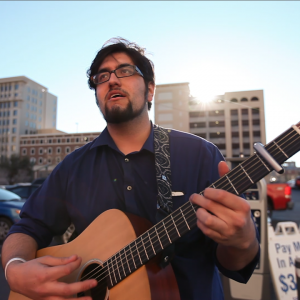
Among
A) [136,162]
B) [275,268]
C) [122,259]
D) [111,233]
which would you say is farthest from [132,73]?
[275,268]

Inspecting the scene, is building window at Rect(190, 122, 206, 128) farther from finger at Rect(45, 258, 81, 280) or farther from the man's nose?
finger at Rect(45, 258, 81, 280)

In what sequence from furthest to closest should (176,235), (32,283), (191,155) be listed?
(191,155), (32,283), (176,235)

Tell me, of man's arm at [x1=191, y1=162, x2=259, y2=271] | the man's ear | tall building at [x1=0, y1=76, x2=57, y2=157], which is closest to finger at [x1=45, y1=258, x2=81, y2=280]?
man's arm at [x1=191, y1=162, x2=259, y2=271]

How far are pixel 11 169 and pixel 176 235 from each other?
4985 centimetres

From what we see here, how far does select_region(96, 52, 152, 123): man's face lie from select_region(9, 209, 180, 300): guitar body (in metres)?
0.68

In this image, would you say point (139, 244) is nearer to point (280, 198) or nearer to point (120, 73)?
point (120, 73)

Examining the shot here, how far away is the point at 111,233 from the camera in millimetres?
1552

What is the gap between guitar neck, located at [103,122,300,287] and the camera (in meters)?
1.11

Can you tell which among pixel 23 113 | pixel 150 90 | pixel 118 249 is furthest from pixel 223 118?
pixel 118 249

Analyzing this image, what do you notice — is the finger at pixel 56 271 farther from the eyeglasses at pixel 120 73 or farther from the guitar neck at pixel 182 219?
the eyeglasses at pixel 120 73

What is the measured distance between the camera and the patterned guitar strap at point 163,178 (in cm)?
137

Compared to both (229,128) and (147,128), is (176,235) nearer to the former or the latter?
(147,128)

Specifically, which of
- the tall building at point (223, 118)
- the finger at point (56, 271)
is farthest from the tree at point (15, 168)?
the finger at point (56, 271)

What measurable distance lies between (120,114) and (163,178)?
55 centimetres
